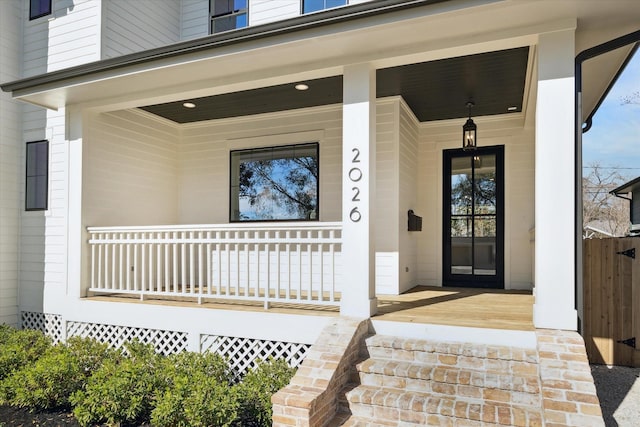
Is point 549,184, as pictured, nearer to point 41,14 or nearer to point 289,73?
point 289,73

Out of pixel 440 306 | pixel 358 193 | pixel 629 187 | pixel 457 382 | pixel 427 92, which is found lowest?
pixel 457 382

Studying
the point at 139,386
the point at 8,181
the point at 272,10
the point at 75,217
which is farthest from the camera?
the point at 272,10

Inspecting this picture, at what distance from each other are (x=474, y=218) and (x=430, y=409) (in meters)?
4.36

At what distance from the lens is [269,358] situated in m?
4.62

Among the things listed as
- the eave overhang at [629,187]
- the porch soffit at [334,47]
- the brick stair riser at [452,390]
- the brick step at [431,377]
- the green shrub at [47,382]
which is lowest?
the green shrub at [47,382]

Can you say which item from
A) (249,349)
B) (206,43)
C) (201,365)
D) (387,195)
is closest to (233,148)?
(387,195)

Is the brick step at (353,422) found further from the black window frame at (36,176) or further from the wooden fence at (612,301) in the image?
the black window frame at (36,176)

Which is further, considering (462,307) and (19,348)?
(19,348)

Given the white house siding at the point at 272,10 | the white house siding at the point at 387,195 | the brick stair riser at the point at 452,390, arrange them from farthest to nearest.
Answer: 1. the white house siding at the point at 272,10
2. the white house siding at the point at 387,195
3. the brick stair riser at the point at 452,390

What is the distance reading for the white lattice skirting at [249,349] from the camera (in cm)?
475

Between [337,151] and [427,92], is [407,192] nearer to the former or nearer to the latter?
[337,151]

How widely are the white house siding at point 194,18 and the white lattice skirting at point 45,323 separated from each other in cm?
517

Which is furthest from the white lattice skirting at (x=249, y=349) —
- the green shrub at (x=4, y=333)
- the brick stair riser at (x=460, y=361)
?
the green shrub at (x=4, y=333)

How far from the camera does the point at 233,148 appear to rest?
24.8 feet
